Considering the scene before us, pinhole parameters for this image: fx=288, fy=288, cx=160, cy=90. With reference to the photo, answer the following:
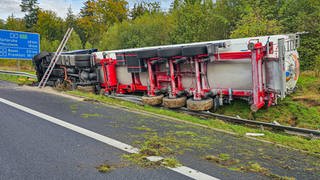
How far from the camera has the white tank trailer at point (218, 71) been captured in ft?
28.4

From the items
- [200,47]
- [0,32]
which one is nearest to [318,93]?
[200,47]

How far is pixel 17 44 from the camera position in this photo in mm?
20703

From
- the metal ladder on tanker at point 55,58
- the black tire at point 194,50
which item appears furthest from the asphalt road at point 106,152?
the metal ladder on tanker at point 55,58

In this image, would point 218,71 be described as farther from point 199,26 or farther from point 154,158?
point 199,26

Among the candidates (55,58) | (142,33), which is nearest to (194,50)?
(55,58)

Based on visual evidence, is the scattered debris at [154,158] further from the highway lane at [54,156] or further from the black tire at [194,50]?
the black tire at [194,50]

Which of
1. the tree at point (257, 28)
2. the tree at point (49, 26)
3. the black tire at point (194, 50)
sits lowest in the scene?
the black tire at point (194, 50)

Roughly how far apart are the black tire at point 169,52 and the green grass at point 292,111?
2.70 metres

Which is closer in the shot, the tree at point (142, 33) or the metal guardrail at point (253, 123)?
the metal guardrail at point (253, 123)

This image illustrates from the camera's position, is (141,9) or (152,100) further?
(141,9)

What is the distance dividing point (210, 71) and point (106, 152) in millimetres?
6239

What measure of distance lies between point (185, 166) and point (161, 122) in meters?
2.90

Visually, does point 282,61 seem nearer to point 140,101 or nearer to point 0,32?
point 140,101

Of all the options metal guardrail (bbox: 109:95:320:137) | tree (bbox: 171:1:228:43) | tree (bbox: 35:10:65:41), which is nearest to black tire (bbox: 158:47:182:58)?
metal guardrail (bbox: 109:95:320:137)
